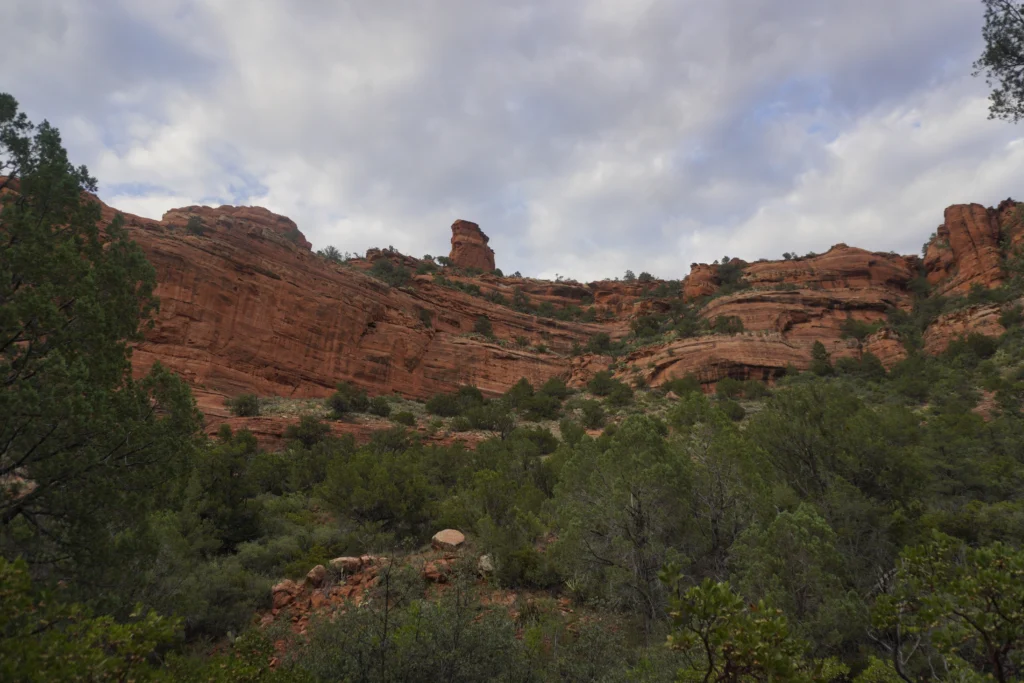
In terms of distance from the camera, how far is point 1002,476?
10.6 m

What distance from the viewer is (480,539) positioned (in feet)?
33.0

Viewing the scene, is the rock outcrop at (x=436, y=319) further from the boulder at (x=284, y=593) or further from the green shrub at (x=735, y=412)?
the boulder at (x=284, y=593)

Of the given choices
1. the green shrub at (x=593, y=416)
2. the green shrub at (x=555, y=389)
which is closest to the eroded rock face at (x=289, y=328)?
the green shrub at (x=555, y=389)

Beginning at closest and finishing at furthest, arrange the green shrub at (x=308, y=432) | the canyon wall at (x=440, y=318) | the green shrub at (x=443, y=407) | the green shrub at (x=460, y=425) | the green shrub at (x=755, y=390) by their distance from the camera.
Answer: the green shrub at (x=308, y=432), the green shrub at (x=460, y=425), the canyon wall at (x=440, y=318), the green shrub at (x=755, y=390), the green shrub at (x=443, y=407)

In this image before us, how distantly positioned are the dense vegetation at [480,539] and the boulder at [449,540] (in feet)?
1.09

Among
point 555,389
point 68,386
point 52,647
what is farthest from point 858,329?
point 52,647

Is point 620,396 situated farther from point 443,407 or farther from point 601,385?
point 443,407

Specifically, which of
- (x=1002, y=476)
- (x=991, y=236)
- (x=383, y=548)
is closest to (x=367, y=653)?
(x=383, y=548)

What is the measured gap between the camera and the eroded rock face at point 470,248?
71.2 meters

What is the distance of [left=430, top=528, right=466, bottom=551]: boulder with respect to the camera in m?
10.2

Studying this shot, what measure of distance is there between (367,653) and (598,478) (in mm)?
4741

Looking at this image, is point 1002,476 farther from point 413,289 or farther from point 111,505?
point 413,289

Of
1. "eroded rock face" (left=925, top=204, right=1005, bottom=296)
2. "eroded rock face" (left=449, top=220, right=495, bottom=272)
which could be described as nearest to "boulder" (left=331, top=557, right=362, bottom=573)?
"eroded rock face" (left=925, top=204, right=1005, bottom=296)

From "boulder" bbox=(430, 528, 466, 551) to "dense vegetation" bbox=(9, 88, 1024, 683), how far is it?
1.09 feet
